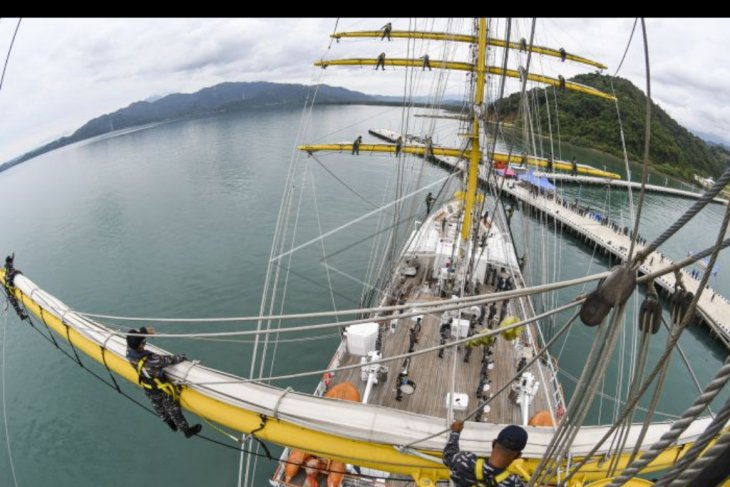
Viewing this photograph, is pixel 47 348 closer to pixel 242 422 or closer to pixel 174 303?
pixel 174 303

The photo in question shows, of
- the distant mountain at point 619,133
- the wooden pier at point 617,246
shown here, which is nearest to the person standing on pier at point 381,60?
the wooden pier at point 617,246

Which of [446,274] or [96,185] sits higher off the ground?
[96,185]

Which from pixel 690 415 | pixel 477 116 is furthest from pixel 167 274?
pixel 690 415

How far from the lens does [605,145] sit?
264 feet

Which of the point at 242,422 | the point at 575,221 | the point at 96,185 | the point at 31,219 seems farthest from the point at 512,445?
the point at 96,185

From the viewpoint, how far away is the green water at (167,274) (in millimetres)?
13852

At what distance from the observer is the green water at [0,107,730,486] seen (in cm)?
1385

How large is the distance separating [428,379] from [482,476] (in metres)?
8.81

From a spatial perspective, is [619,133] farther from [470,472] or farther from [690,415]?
[690,415]

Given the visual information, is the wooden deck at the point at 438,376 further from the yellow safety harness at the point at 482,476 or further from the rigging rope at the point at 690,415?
the rigging rope at the point at 690,415

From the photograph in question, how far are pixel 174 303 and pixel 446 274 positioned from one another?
57.8 ft

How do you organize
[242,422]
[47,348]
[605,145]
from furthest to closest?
[605,145] < [47,348] < [242,422]

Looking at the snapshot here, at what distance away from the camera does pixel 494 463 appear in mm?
3832

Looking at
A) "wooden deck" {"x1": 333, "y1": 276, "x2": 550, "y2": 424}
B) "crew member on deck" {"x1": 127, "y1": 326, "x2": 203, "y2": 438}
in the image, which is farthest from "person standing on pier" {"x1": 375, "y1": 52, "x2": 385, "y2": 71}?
"crew member on deck" {"x1": 127, "y1": 326, "x2": 203, "y2": 438}
